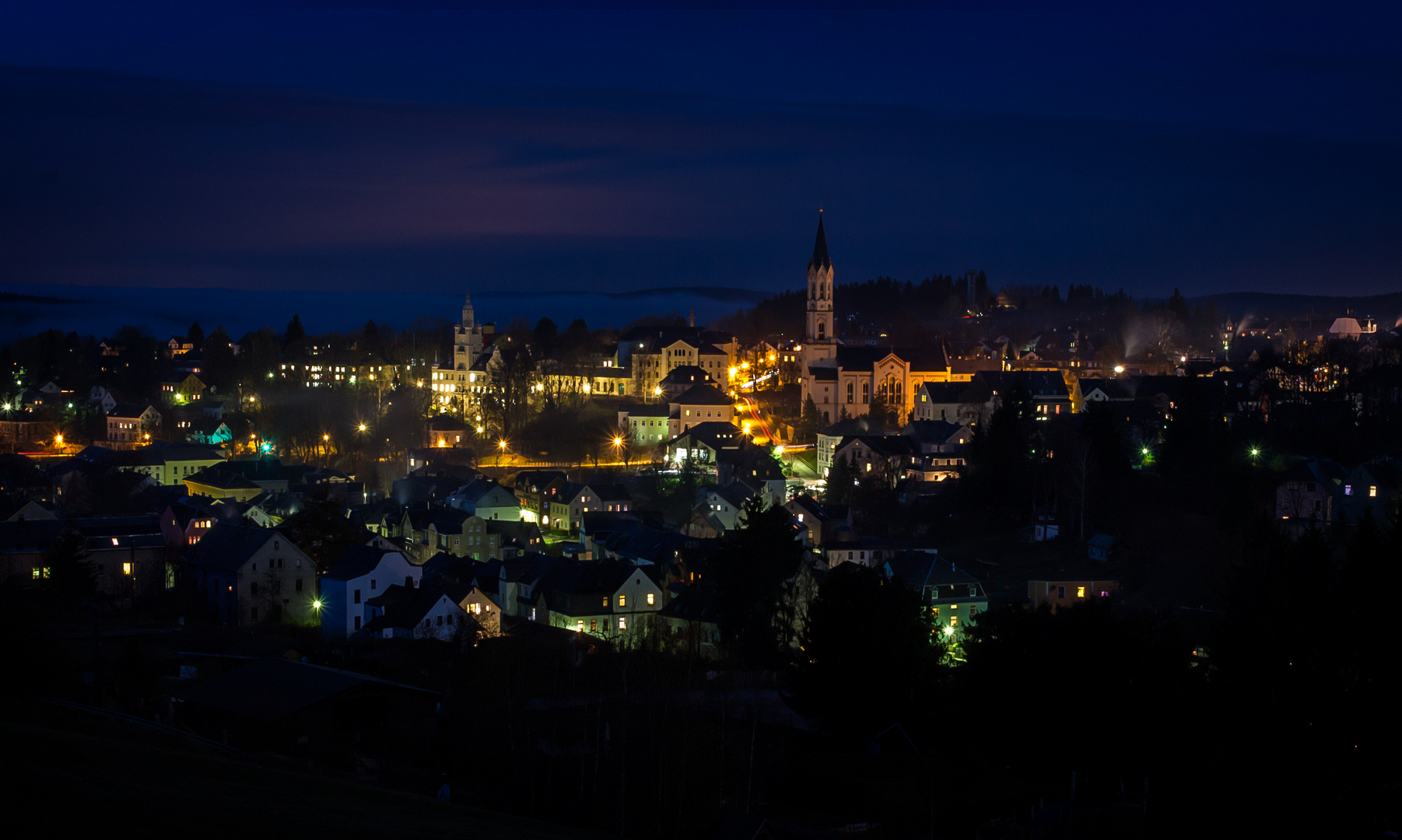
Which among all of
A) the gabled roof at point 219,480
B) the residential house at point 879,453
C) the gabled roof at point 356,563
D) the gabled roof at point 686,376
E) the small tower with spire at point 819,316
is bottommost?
the gabled roof at point 356,563

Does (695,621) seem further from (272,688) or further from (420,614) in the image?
(272,688)

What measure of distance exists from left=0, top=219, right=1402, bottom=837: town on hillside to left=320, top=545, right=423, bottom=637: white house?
0.31ft

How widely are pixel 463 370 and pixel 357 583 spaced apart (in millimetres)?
35981

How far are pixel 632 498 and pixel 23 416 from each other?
30.1 m

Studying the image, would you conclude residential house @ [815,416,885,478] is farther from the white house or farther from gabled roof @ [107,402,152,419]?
gabled roof @ [107,402,152,419]

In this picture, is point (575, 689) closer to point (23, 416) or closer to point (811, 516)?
point (811, 516)

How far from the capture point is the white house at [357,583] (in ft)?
77.9

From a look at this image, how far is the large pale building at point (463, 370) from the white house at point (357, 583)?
31640 mm

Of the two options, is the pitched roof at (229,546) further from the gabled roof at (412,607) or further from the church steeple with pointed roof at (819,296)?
the church steeple with pointed roof at (819,296)

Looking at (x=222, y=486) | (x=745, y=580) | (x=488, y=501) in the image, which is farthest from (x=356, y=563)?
(x=222, y=486)

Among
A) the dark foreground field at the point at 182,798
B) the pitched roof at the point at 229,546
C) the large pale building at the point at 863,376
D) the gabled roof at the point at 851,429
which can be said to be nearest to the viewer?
the dark foreground field at the point at 182,798

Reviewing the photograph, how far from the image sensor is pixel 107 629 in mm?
21391

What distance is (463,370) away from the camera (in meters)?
59.1

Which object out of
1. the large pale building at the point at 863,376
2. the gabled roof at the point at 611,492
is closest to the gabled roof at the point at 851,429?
the large pale building at the point at 863,376
